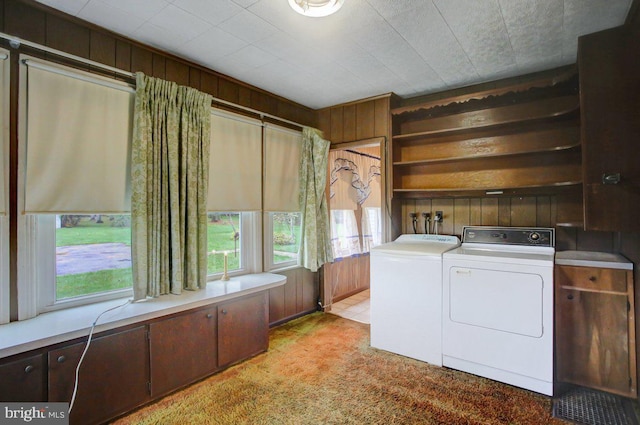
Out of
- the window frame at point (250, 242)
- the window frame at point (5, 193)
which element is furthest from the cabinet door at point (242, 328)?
the window frame at point (5, 193)

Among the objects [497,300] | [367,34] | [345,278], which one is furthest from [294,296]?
[367,34]

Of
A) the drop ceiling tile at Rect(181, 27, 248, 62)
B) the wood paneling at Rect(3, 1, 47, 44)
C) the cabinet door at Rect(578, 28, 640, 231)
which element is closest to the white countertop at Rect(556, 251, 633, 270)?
the cabinet door at Rect(578, 28, 640, 231)

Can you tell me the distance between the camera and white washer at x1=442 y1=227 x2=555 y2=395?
2.12 metres

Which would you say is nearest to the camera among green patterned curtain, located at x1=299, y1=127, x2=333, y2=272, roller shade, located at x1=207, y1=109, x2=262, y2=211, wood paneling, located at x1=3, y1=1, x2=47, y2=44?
wood paneling, located at x1=3, y1=1, x2=47, y2=44

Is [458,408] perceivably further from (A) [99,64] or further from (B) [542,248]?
(A) [99,64]

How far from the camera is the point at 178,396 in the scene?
2.07 m

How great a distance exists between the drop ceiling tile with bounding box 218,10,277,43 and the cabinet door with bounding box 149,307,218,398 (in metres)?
1.95

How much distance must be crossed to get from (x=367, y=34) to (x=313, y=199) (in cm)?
181

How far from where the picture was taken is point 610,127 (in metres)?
1.86

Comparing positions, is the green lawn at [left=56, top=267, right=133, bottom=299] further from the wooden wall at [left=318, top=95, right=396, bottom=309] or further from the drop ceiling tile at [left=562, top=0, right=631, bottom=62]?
the drop ceiling tile at [left=562, top=0, right=631, bottom=62]

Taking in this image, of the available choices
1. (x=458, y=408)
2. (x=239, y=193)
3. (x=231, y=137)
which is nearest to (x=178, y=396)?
(x=239, y=193)

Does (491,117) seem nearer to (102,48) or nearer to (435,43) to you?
(435,43)

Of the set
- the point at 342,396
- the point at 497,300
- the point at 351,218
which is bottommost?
the point at 342,396

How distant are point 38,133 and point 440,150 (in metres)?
3.20
